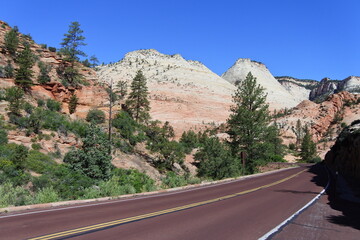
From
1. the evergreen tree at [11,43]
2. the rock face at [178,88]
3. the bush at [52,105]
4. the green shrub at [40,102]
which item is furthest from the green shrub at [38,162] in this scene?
the rock face at [178,88]

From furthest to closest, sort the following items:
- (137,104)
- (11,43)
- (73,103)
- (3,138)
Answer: (137,104)
(73,103)
(11,43)
(3,138)

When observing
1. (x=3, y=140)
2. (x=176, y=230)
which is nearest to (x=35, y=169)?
(x=3, y=140)

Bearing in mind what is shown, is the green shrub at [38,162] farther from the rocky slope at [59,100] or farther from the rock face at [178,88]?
the rock face at [178,88]

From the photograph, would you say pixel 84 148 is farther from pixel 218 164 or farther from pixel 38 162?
pixel 218 164

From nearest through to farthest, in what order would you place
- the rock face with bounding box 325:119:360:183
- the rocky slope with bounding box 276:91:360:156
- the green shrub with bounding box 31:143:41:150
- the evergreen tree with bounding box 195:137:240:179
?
the green shrub with bounding box 31:143:41:150 < the rock face with bounding box 325:119:360:183 < the evergreen tree with bounding box 195:137:240:179 < the rocky slope with bounding box 276:91:360:156

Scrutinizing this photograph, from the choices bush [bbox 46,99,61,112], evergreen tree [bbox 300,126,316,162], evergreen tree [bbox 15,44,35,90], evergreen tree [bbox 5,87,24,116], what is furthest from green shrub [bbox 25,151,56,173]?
evergreen tree [bbox 300,126,316,162]

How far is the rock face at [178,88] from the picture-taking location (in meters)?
90.6

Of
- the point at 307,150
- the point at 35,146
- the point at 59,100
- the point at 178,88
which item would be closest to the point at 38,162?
the point at 35,146

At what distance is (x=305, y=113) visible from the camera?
10844 cm

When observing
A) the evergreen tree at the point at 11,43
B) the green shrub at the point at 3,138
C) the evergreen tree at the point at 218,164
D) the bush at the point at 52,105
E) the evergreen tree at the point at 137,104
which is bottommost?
the evergreen tree at the point at 218,164

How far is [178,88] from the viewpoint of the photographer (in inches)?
4432

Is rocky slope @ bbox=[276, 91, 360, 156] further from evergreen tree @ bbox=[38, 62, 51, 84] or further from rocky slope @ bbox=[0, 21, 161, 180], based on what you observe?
evergreen tree @ bbox=[38, 62, 51, 84]

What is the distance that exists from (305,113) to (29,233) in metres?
114

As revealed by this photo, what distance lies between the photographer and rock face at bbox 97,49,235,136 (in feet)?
297
